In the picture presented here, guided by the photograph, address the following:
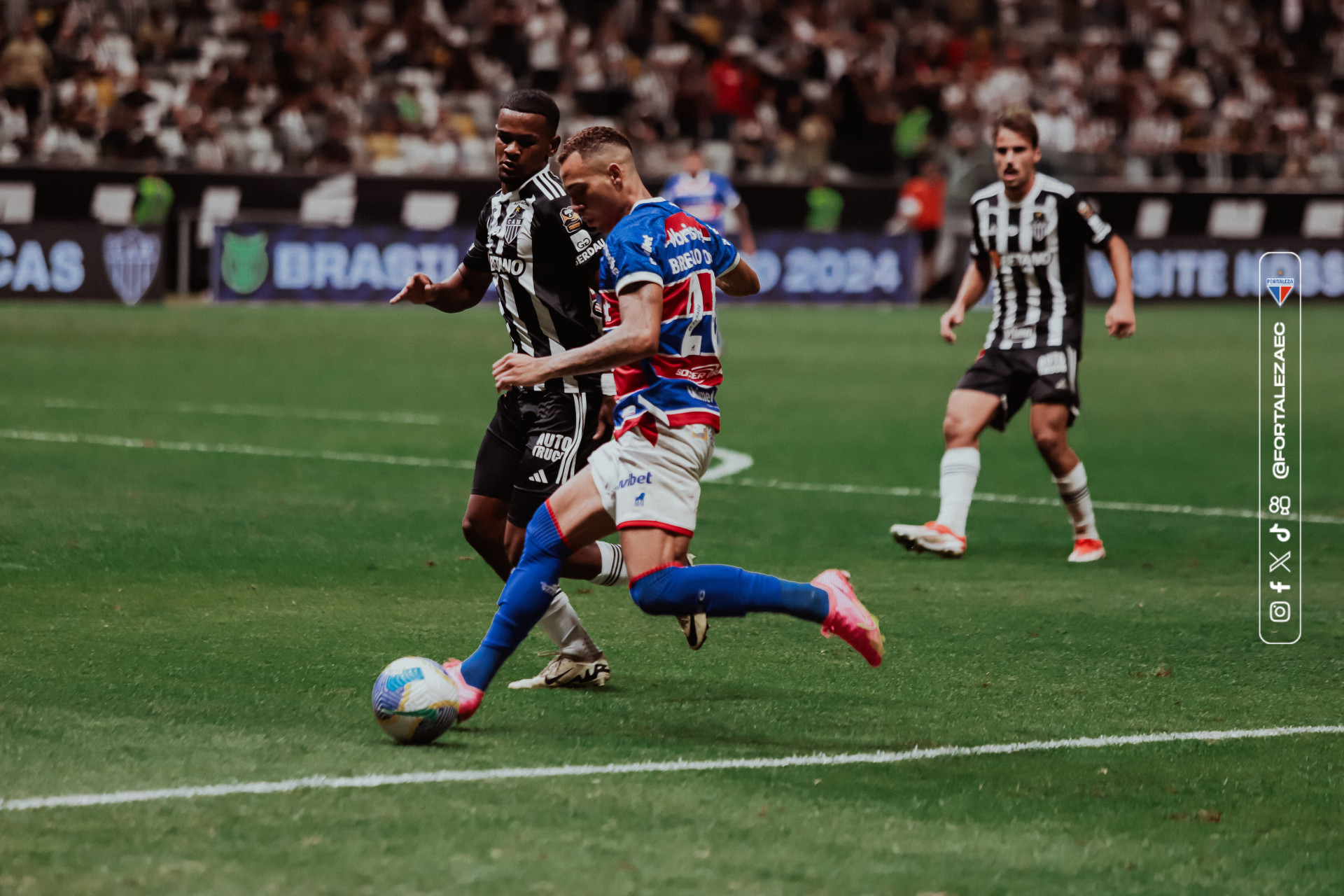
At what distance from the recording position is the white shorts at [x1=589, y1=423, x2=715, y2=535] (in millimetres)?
5543

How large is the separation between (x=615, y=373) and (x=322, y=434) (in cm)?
811

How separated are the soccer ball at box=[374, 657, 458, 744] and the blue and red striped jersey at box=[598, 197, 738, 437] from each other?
0.98m

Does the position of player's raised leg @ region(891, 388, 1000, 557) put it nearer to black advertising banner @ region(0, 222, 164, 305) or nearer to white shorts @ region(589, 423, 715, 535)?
white shorts @ region(589, 423, 715, 535)

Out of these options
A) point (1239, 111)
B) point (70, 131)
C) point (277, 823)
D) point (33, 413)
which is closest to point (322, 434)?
point (33, 413)

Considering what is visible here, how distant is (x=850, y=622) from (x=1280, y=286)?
5.35 m

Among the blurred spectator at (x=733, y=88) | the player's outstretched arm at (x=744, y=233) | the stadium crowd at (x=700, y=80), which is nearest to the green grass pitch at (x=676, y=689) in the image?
the player's outstretched arm at (x=744, y=233)

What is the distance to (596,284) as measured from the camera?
21.3 ft

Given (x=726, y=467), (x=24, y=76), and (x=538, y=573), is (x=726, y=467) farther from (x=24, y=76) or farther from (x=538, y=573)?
(x=24, y=76)

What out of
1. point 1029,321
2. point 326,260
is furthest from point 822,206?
point 1029,321

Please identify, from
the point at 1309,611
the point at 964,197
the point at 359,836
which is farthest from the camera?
the point at 964,197

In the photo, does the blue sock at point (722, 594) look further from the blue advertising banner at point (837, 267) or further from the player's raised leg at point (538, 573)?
the blue advertising banner at point (837, 267)

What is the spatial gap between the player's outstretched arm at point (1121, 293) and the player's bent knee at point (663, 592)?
13.7 feet

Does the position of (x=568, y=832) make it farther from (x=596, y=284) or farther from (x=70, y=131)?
(x=70, y=131)

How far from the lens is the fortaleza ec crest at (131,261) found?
2386 centimetres
